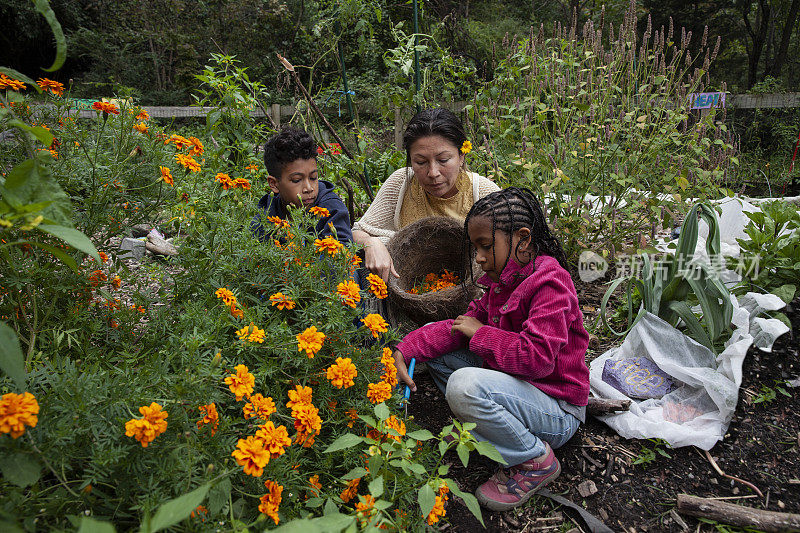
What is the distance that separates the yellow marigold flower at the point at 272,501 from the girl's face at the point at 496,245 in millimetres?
917

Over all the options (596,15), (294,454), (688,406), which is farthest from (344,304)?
(596,15)

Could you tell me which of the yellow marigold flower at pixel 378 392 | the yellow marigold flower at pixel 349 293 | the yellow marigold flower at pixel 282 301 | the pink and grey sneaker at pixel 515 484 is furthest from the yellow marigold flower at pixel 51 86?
the pink and grey sneaker at pixel 515 484

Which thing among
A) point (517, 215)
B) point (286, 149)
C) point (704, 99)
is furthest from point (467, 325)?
point (704, 99)

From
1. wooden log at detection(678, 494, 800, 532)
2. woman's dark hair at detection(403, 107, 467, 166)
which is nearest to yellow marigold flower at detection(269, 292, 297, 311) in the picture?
woman's dark hair at detection(403, 107, 467, 166)

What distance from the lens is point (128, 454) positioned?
0.98 m

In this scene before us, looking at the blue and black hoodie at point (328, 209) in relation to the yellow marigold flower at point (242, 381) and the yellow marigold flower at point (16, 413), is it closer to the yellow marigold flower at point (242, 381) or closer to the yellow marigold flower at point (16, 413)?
the yellow marigold flower at point (242, 381)

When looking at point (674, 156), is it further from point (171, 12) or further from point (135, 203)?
point (171, 12)

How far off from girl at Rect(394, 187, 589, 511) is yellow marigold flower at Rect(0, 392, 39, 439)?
43.2 inches

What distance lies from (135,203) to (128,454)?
885 millimetres

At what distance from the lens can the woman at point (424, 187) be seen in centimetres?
219

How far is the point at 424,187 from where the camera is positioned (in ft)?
7.70

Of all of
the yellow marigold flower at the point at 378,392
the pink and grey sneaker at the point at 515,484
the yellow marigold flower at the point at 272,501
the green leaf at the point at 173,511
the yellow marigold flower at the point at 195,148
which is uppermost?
the yellow marigold flower at the point at 195,148

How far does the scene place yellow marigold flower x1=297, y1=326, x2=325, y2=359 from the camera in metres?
1.15

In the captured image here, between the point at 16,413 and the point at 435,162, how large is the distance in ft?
5.73
